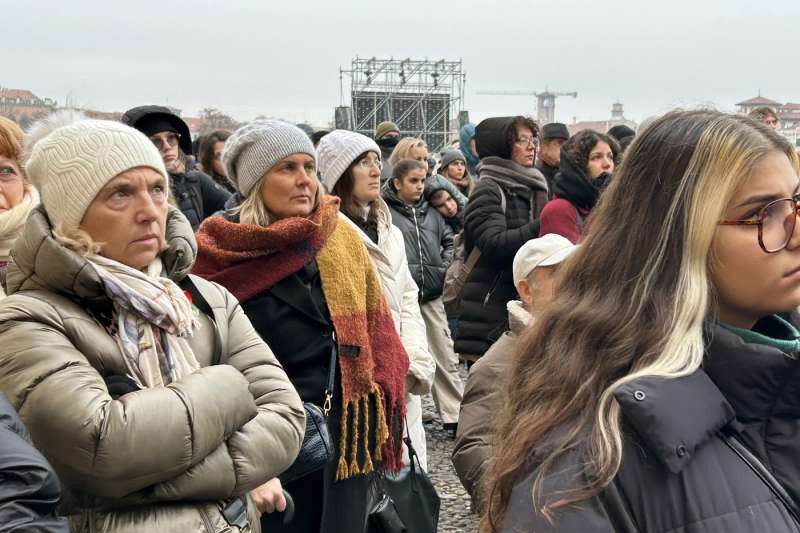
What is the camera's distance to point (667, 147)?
174 centimetres

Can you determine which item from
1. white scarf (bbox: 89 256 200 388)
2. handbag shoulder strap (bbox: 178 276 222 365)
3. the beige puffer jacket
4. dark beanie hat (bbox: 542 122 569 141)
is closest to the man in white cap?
the beige puffer jacket

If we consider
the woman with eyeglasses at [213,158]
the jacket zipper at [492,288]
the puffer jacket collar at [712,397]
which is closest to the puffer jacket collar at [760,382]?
the puffer jacket collar at [712,397]

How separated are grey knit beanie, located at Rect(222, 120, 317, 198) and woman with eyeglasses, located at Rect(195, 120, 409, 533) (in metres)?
0.11

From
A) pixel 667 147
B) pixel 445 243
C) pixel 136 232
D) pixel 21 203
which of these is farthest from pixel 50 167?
pixel 445 243

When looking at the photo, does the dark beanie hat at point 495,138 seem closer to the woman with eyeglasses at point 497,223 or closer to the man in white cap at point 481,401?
the woman with eyeglasses at point 497,223

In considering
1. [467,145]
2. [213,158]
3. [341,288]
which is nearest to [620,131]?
[467,145]

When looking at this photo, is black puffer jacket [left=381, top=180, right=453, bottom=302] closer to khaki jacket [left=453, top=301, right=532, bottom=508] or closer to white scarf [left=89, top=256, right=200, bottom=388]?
khaki jacket [left=453, top=301, right=532, bottom=508]

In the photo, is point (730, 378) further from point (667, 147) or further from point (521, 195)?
point (521, 195)

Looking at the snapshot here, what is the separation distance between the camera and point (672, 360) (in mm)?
1588

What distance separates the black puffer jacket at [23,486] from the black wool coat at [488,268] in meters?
4.42

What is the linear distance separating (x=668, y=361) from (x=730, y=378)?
0.11 m

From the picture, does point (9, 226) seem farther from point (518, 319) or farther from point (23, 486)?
point (23, 486)

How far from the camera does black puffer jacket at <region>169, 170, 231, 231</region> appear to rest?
20.7 ft

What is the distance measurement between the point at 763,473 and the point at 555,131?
587 centimetres
